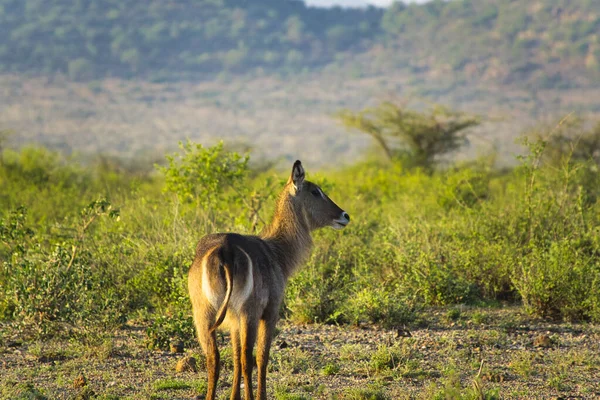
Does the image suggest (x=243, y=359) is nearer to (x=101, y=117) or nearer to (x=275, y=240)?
(x=275, y=240)

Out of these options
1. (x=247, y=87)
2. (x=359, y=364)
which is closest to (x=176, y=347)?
(x=359, y=364)

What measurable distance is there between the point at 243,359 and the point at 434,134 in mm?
29386

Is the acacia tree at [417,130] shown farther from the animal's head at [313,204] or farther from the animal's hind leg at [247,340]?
the animal's hind leg at [247,340]

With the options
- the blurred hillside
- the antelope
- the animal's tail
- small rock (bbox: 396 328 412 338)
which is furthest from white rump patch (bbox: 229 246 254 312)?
the blurred hillside

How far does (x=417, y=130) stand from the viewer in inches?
1373

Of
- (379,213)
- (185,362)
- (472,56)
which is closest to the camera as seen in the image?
(185,362)

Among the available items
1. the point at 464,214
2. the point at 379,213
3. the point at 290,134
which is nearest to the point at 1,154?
the point at 379,213

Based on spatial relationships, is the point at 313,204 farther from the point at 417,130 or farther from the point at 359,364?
the point at 417,130

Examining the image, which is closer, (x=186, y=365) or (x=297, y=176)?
(x=297, y=176)

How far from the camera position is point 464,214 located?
13.4 meters

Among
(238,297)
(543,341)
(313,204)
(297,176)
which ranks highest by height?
(297,176)

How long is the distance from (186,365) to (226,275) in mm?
2211

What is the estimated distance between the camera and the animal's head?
25.7 ft

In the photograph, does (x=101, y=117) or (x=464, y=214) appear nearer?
(x=464, y=214)
